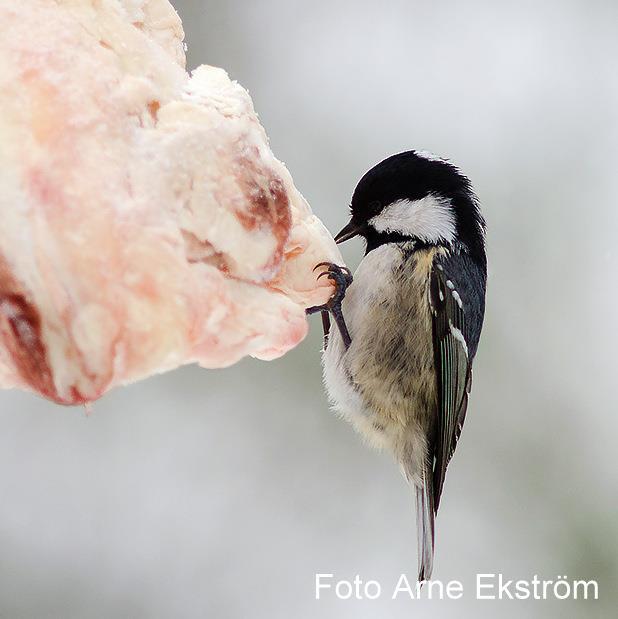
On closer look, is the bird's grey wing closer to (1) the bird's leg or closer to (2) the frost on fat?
(1) the bird's leg

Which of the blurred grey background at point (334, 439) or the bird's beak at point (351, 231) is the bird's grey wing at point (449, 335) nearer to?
the bird's beak at point (351, 231)

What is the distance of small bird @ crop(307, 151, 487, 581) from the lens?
58.5 inches

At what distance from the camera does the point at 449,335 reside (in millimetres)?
1556

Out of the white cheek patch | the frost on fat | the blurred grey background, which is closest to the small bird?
the white cheek patch

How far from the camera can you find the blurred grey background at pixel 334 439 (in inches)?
102

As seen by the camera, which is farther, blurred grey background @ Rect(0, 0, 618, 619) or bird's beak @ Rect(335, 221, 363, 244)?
blurred grey background @ Rect(0, 0, 618, 619)

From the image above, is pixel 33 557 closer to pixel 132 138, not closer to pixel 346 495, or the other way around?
pixel 346 495

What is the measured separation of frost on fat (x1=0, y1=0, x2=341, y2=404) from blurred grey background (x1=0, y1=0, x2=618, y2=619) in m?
1.80

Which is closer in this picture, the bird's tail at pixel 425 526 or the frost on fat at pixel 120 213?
the frost on fat at pixel 120 213

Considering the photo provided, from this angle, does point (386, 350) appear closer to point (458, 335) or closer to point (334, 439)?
point (458, 335)

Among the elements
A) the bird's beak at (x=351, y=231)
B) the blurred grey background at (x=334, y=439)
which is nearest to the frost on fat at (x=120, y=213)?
the bird's beak at (x=351, y=231)

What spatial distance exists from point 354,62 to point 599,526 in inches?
59.1

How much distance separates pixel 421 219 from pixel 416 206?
0.02m

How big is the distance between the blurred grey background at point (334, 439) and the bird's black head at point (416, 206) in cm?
98
